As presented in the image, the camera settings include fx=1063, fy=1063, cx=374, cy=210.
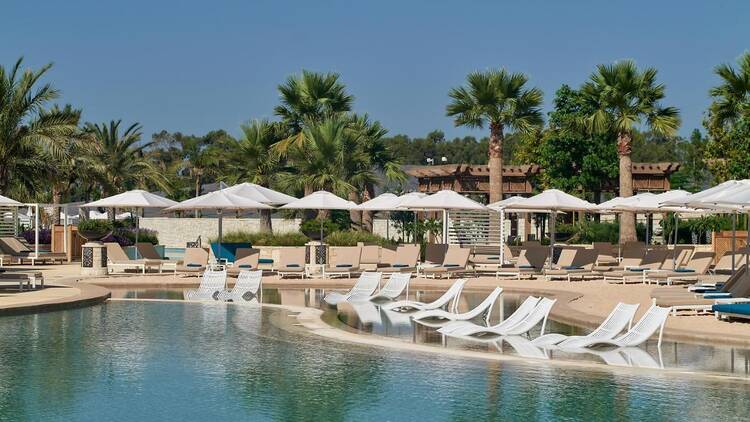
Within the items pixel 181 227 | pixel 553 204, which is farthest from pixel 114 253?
pixel 181 227

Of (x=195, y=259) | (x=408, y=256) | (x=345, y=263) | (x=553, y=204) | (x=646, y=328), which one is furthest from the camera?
A: (x=553, y=204)

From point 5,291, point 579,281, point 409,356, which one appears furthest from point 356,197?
point 409,356

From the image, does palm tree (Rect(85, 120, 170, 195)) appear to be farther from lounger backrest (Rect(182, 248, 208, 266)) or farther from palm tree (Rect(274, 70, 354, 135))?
lounger backrest (Rect(182, 248, 208, 266))

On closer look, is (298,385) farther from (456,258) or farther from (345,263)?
(456,258)

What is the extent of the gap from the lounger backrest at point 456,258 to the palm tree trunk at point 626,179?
10.7 metres

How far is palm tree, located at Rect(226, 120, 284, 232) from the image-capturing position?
135 ft

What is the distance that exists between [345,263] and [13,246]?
34.3 ft

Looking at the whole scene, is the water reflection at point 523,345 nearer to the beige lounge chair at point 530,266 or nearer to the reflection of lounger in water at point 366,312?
the reflection of lounger in water at point 366,312

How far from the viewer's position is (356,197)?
3975 cm

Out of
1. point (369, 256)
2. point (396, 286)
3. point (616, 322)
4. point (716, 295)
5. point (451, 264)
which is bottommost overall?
point (616, 322)

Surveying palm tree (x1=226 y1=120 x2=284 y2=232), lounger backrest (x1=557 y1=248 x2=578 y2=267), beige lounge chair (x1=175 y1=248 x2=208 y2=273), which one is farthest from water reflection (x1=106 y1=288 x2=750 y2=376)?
palm tree (x1=226 y1=120 x2=284 y2=232)

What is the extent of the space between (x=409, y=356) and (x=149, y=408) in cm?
393

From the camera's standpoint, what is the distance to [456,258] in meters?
26.5

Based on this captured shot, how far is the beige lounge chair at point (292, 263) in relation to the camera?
2583 centimetres
